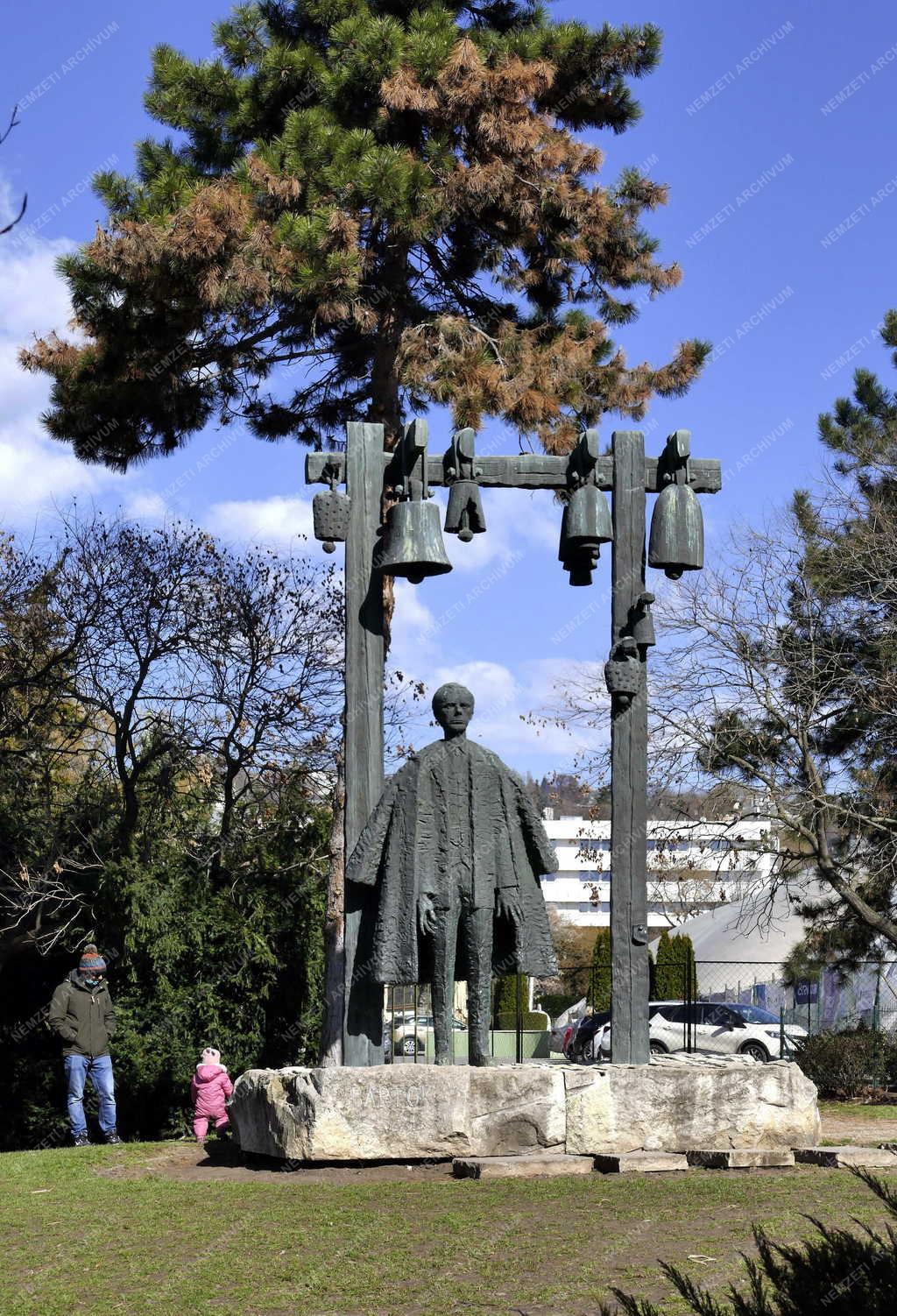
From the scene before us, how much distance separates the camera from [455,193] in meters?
13.9

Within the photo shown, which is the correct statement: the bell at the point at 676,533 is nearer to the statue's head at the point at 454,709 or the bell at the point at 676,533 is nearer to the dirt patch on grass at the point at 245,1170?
the statue's head at the point at 454,709

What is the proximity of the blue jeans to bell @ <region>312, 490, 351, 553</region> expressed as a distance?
5.12 metres

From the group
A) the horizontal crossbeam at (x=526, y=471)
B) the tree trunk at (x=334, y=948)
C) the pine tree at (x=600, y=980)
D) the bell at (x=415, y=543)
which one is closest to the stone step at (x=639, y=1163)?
the bell at (x=415, y=543)

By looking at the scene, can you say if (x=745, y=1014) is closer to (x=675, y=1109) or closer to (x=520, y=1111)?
(x=675, y=1109)

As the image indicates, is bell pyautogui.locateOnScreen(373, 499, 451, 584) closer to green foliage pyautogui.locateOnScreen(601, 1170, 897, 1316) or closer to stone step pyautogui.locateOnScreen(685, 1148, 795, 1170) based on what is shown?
stone step pyautogui.locateOnScreen(685, 1148, 795, 1170)

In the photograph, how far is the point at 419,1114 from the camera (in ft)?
24.2

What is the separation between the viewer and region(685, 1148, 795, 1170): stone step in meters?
7.30

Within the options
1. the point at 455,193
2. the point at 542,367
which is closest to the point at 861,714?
the point at 542,367

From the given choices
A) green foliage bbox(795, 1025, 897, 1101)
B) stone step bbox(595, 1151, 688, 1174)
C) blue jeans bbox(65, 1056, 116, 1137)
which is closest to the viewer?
stone step bbox(595, 1151, 688, 1174)

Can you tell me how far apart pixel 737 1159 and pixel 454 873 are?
2.02m

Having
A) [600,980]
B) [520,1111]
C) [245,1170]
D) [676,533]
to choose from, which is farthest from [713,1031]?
[520,1111]

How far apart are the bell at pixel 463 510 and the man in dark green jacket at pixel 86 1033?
513 centimetres

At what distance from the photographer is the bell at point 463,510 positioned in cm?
832

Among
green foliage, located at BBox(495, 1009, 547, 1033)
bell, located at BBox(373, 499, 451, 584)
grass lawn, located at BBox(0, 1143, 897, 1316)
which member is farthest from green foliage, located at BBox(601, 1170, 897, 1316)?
green foliage, located at BBox(495, 1009, 547, 1033)
